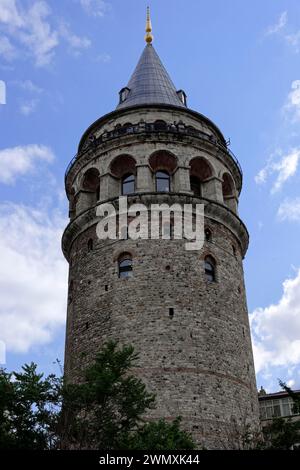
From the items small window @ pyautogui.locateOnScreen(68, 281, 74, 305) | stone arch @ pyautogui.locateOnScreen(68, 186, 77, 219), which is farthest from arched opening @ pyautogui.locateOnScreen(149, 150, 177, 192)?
small window @ pyautogui.locateOnScreen(68, 281, 74, 305)

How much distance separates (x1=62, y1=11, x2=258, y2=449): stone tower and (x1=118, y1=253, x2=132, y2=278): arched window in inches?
1.8

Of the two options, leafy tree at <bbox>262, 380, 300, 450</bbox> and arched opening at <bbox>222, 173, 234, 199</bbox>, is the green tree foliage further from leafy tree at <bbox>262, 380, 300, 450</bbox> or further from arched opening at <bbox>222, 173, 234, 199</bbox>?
arched opening at <bbox>222, 173, 234, 199</bbox>

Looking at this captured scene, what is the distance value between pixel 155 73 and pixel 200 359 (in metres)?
19.3

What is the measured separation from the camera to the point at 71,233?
31000 millimetres

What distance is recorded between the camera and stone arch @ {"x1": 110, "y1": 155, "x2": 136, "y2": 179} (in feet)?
101

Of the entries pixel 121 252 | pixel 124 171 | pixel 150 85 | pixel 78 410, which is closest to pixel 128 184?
pixel 124 171

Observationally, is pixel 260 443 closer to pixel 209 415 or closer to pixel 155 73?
pixel 209 415

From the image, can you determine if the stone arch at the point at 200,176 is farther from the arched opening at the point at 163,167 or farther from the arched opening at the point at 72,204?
the arched opening at the point at 72,204

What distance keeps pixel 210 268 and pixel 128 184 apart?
6142 millimetres

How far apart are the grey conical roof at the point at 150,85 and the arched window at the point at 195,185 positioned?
4.83 meters
